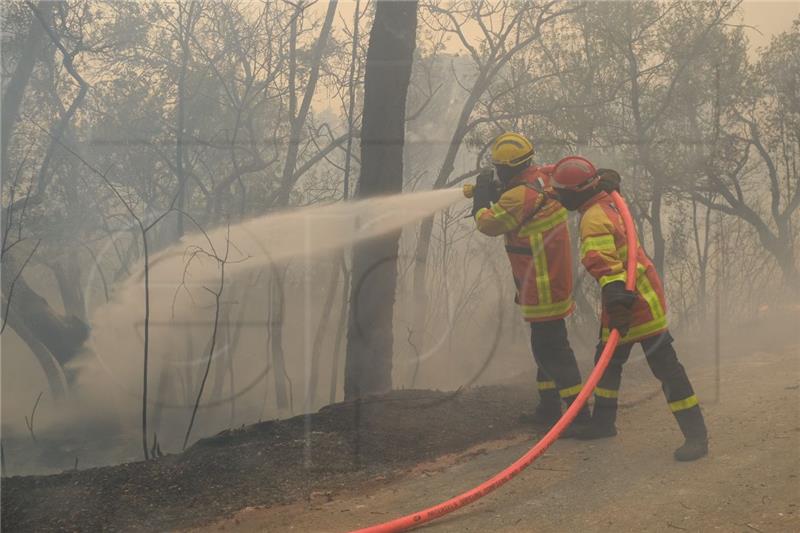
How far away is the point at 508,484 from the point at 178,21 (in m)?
9.33

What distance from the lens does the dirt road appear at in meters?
3.00

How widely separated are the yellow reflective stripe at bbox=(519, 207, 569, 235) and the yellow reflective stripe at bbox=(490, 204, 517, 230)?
0.31ft

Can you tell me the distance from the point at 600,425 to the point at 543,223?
122cm

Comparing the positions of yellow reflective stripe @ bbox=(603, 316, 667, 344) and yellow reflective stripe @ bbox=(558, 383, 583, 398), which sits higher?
yellow reflective stripe @ bbox=(603, 316, 667, 344)

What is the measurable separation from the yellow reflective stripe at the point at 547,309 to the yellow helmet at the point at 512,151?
87 centimetres

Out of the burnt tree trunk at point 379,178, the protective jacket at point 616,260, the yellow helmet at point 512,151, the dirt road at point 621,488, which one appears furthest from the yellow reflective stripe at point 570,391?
the burnt tree trunk at point 379,178

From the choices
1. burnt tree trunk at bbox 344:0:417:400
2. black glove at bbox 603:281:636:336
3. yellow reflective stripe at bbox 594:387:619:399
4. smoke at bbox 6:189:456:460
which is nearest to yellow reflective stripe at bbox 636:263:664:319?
black glove at bbox 603:281:636:336

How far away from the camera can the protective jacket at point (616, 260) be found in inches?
150

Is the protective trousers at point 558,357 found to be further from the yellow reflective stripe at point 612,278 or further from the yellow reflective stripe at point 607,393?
the yellow reflective stripe at point 612,278

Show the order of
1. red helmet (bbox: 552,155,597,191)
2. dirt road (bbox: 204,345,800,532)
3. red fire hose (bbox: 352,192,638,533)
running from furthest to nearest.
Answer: red helmet (bbox: 552,155,597,191), red fire hose (bbox: 352,192,638,533), dirt road (bbox: 204,345,800,532)

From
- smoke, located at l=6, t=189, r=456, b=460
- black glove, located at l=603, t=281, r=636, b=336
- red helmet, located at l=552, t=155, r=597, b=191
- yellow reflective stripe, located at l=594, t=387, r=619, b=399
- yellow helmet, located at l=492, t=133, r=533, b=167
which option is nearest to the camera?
black glove, located at l=603, t=281, r=636, b=336

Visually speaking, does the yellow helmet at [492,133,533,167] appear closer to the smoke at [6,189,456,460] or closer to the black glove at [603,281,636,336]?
the black glove at [603,281,636,336]

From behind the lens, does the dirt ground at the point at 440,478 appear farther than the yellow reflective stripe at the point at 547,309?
No

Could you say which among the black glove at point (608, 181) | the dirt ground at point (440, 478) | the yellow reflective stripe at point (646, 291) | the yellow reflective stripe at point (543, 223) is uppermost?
the black glove at point (608, 181)
